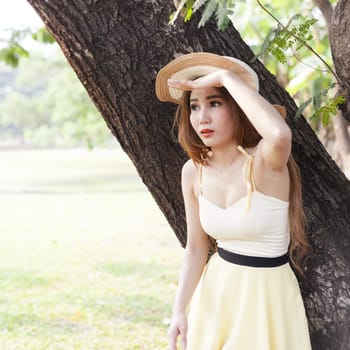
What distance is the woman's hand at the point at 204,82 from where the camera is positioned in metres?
2.31

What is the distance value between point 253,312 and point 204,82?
750mm

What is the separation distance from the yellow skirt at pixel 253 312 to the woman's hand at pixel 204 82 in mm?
587

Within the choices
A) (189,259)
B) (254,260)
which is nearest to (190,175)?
(189,259)

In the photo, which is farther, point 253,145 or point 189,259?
point 189,259

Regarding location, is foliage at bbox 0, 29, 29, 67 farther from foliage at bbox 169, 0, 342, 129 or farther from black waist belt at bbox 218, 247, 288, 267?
black waist belt at bbox 218, 247, 288, 267

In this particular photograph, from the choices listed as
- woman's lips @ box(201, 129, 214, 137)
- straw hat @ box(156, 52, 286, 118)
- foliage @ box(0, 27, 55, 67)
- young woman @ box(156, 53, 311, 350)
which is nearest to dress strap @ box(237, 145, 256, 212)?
young woman @ box(156, 53, 311, 350)

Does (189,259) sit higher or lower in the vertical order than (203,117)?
lower

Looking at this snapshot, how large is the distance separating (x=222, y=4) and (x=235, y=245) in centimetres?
77

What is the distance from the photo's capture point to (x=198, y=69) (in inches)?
95.8

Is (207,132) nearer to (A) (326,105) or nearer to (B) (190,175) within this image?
(B) (190,175)

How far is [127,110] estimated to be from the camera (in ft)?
9.12

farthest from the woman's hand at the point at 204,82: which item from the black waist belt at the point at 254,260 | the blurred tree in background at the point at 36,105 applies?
the blurred tree in background at the point at 36,105

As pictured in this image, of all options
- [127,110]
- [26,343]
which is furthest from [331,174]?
[26,343]

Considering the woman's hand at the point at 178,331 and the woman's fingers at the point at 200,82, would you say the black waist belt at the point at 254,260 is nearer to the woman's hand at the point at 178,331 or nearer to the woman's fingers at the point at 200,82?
the woman's hand at the point at 178,331
